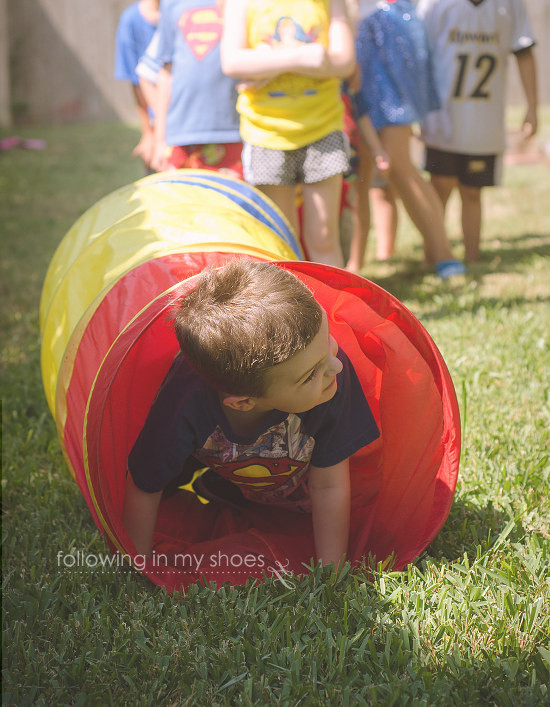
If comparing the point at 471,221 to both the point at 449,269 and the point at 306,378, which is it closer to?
the point at 449,269

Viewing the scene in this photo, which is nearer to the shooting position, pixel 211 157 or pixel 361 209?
pixel 211 157

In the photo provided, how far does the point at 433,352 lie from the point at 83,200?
5901mm

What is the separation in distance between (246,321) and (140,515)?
2.26ft

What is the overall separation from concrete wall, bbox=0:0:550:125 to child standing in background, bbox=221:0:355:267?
1096 cm

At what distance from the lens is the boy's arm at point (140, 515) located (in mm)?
1994

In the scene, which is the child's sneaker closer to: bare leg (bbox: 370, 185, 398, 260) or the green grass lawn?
the green grass lawn

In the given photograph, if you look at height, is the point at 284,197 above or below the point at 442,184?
above

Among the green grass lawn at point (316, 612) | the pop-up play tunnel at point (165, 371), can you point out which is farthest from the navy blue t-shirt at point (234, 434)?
the green grass lawn at point (316, 612)

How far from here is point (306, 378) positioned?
1700 mm

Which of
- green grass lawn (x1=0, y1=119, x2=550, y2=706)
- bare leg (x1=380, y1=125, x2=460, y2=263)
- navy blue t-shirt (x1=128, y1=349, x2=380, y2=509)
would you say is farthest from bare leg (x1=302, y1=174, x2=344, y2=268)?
navy blue t-shirt (x1=128, y1=349, x2=380, y2=509)

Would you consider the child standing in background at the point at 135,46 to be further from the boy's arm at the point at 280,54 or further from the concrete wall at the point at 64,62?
the concrete wall at the point at 64,62

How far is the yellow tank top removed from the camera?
314cm

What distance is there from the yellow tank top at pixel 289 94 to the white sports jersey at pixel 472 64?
153 centimetres

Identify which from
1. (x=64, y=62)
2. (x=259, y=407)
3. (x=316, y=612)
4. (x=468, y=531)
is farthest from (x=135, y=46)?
(x=64, y=62)
